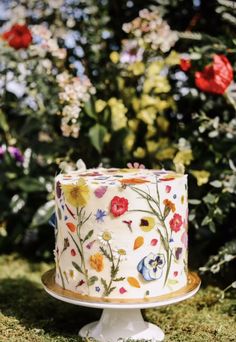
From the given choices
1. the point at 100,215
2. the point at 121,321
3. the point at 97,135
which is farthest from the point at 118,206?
the point at 97,135

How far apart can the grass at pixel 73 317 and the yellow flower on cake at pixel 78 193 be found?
1.79 feet

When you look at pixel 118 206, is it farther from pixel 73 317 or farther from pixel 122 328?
pixel 73 317

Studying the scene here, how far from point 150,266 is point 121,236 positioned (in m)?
0.15

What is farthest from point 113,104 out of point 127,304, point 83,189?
point 127,304

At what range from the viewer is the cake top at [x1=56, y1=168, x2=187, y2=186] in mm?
2299

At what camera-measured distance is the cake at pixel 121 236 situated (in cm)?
223

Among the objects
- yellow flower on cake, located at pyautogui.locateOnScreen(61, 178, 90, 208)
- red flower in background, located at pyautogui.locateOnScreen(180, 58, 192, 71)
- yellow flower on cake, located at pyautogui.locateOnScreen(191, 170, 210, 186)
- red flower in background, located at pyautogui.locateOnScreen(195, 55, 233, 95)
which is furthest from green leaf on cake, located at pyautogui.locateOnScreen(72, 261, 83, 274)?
red flower in background, located at pyautogui.locateOnScreen(180, 58, 192, 71)

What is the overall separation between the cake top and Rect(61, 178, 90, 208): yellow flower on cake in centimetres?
4

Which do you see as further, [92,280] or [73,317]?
[73,317]

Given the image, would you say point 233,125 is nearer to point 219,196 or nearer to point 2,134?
point 219,196

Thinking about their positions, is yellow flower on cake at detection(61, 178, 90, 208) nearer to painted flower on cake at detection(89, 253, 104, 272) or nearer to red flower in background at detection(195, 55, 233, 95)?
painted flower on cake at detection(89, 253, 104, 272)

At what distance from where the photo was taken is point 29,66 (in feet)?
11.1

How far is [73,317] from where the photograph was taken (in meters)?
2.75

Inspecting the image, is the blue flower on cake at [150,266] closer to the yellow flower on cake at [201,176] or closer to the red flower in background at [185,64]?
the yellow flower on cake at [201,176]
